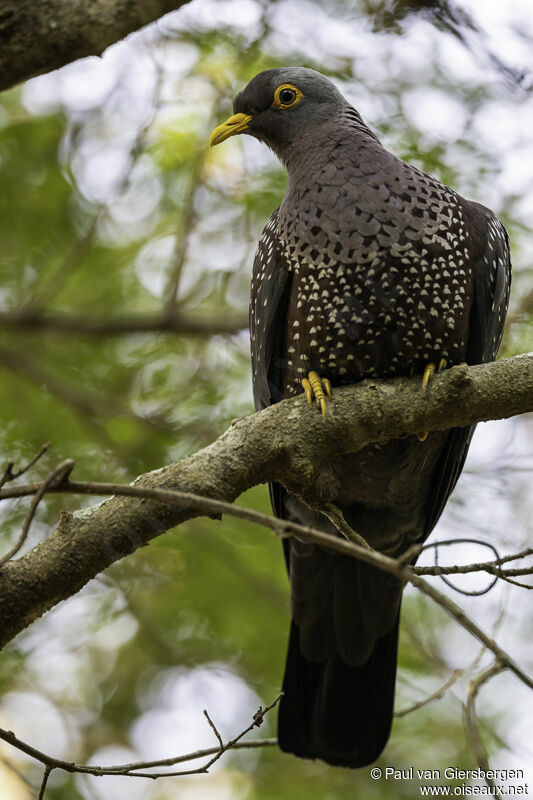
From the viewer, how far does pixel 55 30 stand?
2.85 metres

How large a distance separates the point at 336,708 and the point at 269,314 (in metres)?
1.90

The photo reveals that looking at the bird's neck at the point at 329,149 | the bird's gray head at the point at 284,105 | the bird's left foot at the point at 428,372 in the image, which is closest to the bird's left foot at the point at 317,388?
the bird's left foot at the point at 428,372

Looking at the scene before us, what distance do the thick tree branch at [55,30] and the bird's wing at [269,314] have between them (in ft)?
3.63

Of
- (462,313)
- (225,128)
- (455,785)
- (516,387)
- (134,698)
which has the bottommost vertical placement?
(455,785)

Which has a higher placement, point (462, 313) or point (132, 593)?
point (462, 313)

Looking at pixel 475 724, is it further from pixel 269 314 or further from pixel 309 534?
pixel 269 314

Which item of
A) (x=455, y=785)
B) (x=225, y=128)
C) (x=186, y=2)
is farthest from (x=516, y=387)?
(x=455, y=785)

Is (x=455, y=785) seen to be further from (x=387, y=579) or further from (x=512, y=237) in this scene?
(x=512, y=237)

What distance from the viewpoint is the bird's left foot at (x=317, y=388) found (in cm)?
307

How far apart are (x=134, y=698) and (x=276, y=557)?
4.60ft

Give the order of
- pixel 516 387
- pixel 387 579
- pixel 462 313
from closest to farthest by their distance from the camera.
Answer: pixel 516 387
pixel 462 313
pixel 387 579

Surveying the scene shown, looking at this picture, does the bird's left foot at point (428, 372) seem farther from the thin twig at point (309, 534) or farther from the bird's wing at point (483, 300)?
the thin twig at point (309, 534)

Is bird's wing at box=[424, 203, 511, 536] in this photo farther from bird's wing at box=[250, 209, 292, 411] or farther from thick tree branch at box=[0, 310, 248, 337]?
thick tree branch at box=[0, 310, 248, 337]

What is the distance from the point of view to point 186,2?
3145 mm
